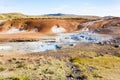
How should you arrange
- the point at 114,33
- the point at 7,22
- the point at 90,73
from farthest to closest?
the point at 7,22, the point at 114,33, the point at 90,73

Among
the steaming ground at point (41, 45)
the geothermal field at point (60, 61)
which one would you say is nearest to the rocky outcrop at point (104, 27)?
the geothermal field at point (60, 61)

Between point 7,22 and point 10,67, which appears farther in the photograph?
point 7,22

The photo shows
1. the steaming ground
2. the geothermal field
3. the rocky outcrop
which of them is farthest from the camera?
the rocky outcrop

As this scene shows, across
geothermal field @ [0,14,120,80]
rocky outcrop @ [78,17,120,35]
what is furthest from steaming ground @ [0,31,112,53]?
rocky outcrop @ [78,17,120,35]

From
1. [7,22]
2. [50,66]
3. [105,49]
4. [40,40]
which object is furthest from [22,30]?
[50,66]

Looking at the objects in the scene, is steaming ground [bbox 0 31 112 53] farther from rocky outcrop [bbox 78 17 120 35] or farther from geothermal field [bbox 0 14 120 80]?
rocky outcrop [bbox 78 17 120 35]

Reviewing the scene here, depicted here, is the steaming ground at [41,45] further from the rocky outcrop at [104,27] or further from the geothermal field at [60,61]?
the rocky outcrop at [104,27]

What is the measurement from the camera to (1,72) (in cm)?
2623

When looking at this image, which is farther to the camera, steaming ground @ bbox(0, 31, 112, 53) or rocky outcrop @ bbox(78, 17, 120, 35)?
rocky outcrop @ bbox(78, 17, 120, 35)

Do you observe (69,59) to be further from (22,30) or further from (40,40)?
(22,30)

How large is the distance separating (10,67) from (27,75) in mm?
4140

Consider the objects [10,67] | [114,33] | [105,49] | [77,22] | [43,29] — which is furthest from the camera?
[77,22]

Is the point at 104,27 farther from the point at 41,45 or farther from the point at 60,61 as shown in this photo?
the point at 60,61

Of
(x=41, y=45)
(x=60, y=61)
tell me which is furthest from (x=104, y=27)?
(x=60, y=61)
